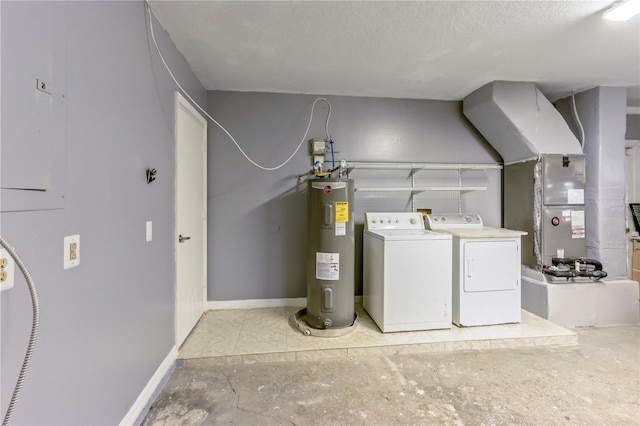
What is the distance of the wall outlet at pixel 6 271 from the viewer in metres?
0.78

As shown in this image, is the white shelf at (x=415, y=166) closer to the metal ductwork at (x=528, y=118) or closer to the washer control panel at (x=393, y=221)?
the metal ductwork at (x=528, y=118)

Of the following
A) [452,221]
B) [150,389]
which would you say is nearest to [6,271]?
[150,389]

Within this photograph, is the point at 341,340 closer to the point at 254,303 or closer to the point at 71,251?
the point at 254,303

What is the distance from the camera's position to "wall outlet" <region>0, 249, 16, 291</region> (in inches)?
30.8

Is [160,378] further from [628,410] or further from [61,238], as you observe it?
[628,410]

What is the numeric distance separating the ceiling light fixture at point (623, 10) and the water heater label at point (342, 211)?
2.08 m

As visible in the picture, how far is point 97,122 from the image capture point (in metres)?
1.20

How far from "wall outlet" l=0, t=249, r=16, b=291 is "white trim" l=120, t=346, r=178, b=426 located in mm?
1010

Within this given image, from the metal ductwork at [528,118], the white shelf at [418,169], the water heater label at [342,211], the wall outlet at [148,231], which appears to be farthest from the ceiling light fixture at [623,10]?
the wall outlet at [148,231]

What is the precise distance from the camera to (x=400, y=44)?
206 centimetres

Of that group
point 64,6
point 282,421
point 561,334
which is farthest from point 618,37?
point 282,421

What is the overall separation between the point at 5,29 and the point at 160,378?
1.90m

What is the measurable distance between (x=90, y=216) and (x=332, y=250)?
5.32 ft

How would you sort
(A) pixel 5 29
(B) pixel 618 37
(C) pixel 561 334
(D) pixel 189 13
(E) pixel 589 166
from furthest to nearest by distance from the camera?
(E) pixel 589 166, (C) pixel 561 334, (B) pixel 618 37, (D) pixel 189 13, (A) pixel 5 29
